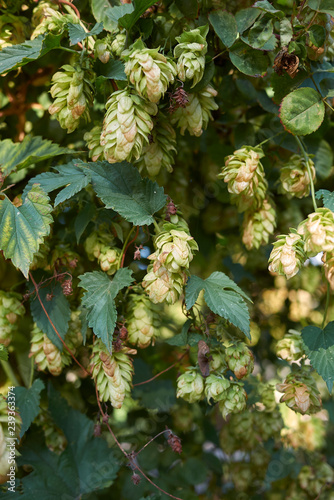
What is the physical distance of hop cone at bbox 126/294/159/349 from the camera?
2.46 ft

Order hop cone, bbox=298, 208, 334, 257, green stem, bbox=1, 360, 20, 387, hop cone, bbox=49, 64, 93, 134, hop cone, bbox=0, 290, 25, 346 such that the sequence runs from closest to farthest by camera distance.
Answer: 1. hop cone, bbox=298, 208, 334, 257
2. hop cone, bbox=49, 64, 93, 134
3. hop cone, bbox=0, 290, 25, 346
4. green stem, bbox=1, 360, 20, 387

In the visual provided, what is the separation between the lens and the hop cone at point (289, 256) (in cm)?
67

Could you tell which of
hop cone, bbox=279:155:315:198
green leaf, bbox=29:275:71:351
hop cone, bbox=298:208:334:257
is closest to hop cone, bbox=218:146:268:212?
hop cone, bbox=279:155:315:198

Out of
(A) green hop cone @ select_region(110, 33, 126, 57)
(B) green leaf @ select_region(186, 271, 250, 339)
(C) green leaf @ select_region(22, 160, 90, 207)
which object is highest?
(A) green hop cone @ select_region(110, 33, 126, 57)

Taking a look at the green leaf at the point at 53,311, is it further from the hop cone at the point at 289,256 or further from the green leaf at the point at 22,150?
the hop cone at the point at 289,256

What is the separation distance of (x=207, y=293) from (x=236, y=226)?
A: 52 cm

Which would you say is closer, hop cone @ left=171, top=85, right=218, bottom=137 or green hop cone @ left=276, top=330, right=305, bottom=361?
hop cone @ left=171, top=85, right=218, bottom=137

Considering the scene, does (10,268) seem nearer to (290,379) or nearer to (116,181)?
(116,181)

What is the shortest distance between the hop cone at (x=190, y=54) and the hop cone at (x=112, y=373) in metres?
0.47

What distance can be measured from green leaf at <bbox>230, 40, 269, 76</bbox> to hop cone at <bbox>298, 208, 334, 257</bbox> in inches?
12.0

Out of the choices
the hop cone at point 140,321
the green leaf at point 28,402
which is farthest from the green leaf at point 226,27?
the green leaf at point 28,402

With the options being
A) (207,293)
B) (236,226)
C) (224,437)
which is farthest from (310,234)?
(224,437)

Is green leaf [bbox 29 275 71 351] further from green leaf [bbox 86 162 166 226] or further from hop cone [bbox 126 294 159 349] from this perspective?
green leaf [bbox 86 162 166 226]

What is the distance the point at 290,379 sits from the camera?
2.63 feet
